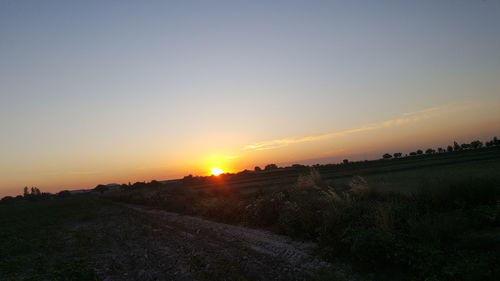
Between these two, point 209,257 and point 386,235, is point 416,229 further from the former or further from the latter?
point 209,257

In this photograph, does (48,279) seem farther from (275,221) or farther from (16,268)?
(275,221)

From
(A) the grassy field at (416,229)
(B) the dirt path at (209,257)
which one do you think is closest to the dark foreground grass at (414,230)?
(A) the grassy field at (416,229)

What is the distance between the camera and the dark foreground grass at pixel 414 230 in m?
8.14

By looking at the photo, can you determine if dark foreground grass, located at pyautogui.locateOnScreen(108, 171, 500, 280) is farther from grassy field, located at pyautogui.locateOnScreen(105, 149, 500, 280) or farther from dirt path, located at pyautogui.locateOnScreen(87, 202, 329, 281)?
dirt path, located at pyautogui.locateOnScreen(87, 202, 329, 281)

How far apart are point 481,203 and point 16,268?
16999 mm

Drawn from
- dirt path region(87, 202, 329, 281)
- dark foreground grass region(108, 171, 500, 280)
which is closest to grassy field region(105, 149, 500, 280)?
dark foreground grass region(108, 171, 500, 280)

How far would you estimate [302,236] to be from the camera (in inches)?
531

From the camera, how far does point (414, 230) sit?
1006 centimetres

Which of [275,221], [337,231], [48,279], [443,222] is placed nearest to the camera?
[443,222]

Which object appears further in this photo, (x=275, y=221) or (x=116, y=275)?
(x=275, y=221)

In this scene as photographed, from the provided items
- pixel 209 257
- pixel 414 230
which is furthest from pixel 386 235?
pixel 209 257

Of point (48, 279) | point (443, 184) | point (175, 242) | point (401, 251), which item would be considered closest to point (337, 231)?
point (401, 251)

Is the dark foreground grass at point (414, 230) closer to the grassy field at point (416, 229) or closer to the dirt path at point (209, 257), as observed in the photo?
the grassy field at point (416, 229)

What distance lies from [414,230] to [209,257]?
627cm
